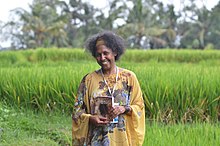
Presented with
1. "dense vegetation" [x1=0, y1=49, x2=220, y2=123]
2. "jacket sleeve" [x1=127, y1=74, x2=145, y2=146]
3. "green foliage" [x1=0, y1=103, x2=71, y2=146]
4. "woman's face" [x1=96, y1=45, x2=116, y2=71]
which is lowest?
"green foliage" [x1=0, y1=103, x2=71, y2=146]

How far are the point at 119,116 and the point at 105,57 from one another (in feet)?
1.08

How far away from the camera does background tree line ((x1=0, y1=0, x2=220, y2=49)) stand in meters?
23.4

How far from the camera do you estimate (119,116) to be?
2.21m

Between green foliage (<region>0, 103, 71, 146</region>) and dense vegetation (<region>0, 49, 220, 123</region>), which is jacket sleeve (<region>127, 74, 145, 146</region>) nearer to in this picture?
Result: green foliage (<region>0, 103, 71, 146</region>)

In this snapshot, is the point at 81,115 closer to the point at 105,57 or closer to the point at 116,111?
the point at 116,111

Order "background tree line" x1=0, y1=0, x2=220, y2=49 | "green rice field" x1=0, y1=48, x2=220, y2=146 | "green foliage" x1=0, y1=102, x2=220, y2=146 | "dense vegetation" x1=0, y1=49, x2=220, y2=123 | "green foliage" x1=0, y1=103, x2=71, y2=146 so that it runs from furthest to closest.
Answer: "background tree line" x1=0, y1=0, x2=220, y2=49 → "dense vegetation" x1=0, y1=49, x2=220, y2=123 → "green rice field" x1=0, y1=48, x2=220, y2=146 → "green foliage" x1=0, y1=103, x2=71, y2=146 → "green foliage" x1=0, y1=102, x2=220, y2=146

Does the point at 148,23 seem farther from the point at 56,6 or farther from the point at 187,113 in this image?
the point at 187,113

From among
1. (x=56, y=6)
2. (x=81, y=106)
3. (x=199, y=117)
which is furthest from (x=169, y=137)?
(x=56, y=6)

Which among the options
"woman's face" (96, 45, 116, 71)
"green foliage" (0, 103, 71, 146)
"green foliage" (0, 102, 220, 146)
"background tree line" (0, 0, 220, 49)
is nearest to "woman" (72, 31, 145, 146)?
"woman's face" (96, 45, 116, 71)

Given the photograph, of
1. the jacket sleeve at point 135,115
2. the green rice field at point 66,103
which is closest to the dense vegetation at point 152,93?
the green rice field at point 66,103

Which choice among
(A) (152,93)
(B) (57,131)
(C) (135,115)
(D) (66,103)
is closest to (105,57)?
(C) (135,115)

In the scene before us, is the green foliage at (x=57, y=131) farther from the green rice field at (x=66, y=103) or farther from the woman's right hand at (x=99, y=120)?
the woman's right hand at (x=99, y=120)

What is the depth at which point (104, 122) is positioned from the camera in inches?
83.0

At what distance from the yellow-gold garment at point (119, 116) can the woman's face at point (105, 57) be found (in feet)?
0.18
